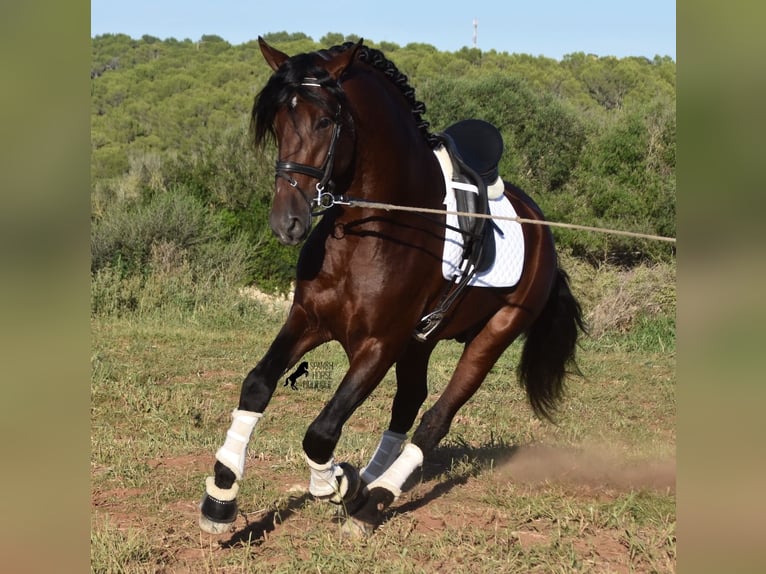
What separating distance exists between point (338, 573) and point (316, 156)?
191cm

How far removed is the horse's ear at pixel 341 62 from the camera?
4328 mm

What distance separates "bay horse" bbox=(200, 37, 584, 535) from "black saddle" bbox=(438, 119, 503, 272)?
17cm

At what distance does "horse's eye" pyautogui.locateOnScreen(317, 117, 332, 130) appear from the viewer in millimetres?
4153

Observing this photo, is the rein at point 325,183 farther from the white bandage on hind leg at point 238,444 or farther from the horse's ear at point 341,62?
the white bandage on hind leg at point 238,444

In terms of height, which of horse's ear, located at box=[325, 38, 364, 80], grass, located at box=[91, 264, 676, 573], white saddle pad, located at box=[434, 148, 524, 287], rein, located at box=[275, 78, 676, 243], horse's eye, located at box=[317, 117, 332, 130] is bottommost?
grass, located at box=[91, 264, 676, 573]

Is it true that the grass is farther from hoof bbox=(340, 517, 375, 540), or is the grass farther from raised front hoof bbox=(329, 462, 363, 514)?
raised front hoof bbox=(329, 462, 363, 514)

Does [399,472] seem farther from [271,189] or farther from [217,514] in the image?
[271,189]

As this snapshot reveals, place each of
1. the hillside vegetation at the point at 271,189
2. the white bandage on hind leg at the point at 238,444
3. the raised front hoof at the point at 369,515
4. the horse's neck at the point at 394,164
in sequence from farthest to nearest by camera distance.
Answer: the hillside vegetation at the point at 271,189, the raised front hoof at the point at 369,515, the horse's neck at the point at 394,164, the white bandage on hind leg at the point at 238,444

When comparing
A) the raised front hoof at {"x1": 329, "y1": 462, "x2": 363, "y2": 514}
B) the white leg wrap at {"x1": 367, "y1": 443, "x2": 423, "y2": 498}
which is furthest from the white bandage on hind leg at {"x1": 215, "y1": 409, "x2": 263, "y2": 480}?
the white leg wrap at {"x1": 367, "y1": 443, "x2": 423, "y2": 498}

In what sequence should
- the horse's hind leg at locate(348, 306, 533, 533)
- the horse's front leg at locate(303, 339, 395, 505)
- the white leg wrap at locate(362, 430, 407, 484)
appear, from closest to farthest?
the horse's front leg at locate(303, 339, 395, 505) → the horse's hind leg at locate(348, 306, 533, 533) → the white leg wrap at locate(362, 430, 407, 484)

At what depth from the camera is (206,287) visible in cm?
1559

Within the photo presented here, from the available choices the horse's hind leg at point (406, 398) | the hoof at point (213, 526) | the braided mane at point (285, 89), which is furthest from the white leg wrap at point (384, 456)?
the braided mane at point (285, 89)
